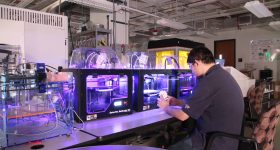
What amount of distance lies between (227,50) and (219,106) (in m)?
6.98

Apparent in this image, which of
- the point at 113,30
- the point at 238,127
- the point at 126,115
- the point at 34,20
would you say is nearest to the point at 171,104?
the point at 126,115

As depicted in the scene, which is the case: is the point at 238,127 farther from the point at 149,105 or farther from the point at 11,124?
the point at 11,124

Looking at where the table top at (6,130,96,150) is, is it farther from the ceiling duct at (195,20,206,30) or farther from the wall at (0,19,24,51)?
the ceiling duct at (195,20,206,30)

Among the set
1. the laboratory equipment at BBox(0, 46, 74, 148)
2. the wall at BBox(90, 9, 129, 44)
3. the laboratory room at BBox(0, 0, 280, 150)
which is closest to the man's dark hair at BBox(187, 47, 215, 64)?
the laboratory room at BBox(0, 0, 280, 150)

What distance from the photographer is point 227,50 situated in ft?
25.5

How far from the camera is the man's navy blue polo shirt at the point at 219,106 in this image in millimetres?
1437

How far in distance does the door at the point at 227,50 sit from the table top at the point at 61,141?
7040 millimetres

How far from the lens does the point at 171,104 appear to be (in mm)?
2010

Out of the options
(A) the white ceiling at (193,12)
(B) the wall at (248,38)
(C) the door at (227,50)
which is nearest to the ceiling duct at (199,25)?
(A) the white ceiling at (193,12)

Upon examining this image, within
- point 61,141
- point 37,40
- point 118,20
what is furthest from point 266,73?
point 61,141

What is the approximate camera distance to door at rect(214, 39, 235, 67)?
764 centimetres

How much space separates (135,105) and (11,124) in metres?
1.06

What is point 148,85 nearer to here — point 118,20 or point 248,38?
point 118,20

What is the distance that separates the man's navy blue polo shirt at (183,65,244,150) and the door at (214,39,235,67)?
21.2 feet
